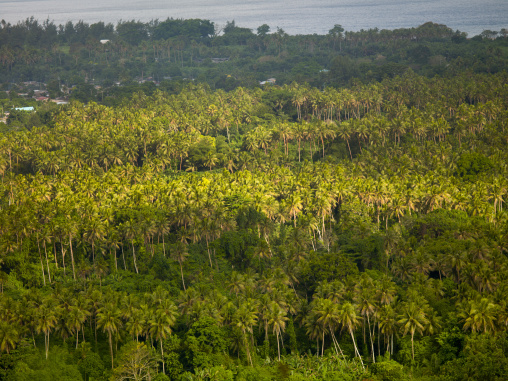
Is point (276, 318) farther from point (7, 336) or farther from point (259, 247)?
point (7, 336)

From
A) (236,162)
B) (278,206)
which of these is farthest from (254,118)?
(278,206)

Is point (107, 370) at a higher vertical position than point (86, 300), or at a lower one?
lower

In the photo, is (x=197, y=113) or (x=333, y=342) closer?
(x=333, y=342)

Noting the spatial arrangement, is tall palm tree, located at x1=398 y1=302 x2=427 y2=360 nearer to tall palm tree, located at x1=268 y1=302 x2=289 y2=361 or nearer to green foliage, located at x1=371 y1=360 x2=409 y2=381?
green foliage, located at x1=371 y1=360 x2=409 y2=381

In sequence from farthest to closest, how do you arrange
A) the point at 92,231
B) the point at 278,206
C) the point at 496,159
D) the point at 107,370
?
the point at 496,159, the point at 278,206, the point at 92,231, the point at 107,370

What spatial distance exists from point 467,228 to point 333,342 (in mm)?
29773

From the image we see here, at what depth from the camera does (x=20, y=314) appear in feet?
237

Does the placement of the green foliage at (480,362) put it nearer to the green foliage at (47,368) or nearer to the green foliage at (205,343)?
the green foliage at (205,343)

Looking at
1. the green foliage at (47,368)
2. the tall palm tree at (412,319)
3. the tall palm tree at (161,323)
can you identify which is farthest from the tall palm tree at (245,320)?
the green foliage at (47,368)

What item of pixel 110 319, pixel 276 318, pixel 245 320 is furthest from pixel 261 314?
pixel 110 319

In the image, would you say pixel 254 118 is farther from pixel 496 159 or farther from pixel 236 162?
pixel 496 159

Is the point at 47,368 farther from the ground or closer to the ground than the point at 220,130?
closer to the ground

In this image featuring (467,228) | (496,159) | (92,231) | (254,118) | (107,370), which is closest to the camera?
(107,370)

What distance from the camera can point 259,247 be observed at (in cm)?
9225
